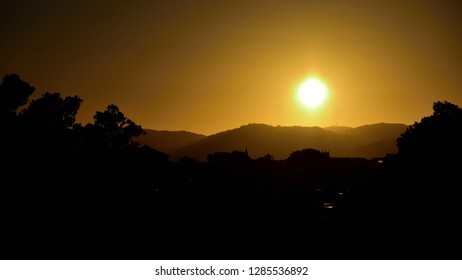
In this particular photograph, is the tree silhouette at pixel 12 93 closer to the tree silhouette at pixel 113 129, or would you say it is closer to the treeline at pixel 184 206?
the treeline at pixel 184 206

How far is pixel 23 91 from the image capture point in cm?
2812

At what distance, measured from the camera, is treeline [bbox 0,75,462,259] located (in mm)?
15781

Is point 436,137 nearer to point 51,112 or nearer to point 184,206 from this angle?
point 184,206

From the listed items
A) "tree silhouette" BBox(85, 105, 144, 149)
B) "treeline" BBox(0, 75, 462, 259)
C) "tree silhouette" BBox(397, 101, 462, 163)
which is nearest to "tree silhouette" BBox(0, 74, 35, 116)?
"treeline" BBox(0, 75, 462, 259)

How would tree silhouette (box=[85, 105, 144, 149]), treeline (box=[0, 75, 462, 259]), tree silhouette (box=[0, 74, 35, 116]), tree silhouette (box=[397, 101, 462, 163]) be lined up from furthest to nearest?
tree silhouette (box=[85, 105, 144, 149]) → tree silhouette (box=[0, 74, 35, 116]) → tree silhouette (box=[397, 101, 462, 163]) → treeline (box=[0, 75, 462, 259])

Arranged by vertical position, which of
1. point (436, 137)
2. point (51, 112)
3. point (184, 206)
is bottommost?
point (184, 206)

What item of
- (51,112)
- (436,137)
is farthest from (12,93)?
(436,137)

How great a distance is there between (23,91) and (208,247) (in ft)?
69.6

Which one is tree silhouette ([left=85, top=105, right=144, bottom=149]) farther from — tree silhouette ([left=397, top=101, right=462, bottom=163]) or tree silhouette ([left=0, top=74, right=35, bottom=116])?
tree silhouette ([left=397, top=101, right=462, bottom=163])

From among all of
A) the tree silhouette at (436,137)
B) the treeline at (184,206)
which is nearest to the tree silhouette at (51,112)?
the treeline at (184,206)

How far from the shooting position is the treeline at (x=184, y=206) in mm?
15781

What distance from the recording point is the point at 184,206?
26.3 metres

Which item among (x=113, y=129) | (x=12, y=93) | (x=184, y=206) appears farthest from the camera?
(x=113, y=129)
